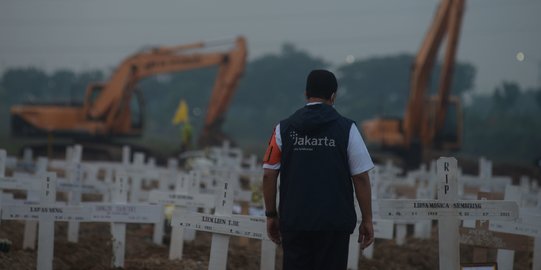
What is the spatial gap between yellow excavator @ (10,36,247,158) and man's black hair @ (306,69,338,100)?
110ft

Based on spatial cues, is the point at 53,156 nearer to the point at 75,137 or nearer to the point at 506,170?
the point at 75,137

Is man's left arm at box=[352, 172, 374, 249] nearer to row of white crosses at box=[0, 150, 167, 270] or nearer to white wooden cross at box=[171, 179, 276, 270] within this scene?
white wooden cross at box=[171, 179, 276, 270]

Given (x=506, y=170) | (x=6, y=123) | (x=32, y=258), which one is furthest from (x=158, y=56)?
(x=32, y=258)

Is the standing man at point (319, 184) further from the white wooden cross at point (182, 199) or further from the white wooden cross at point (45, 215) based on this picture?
the white wooden cross at point (182, 199)

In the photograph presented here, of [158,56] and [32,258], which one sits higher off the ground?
[158,56]

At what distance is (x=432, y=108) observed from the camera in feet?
133

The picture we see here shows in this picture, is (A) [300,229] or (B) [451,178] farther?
(B) [451,178]

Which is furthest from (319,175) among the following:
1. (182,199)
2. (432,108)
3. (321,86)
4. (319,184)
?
(432,108)

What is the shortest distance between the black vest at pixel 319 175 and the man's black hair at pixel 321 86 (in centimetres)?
18

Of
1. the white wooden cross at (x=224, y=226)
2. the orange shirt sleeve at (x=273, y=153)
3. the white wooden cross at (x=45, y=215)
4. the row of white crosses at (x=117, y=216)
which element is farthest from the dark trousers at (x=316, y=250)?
the row of white crosses at (x=117, y=216)

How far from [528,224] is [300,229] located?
3454mm

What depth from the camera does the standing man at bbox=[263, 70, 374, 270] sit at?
686 centimetres

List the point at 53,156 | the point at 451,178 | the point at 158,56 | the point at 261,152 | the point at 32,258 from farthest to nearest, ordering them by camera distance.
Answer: the point at 261,152
the point at 158,56
the point at 53,156
the point at 32,258
the point at 451,178

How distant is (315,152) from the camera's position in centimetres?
688
